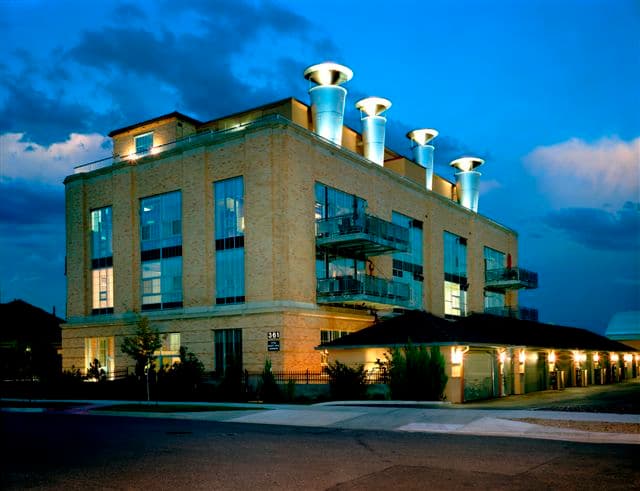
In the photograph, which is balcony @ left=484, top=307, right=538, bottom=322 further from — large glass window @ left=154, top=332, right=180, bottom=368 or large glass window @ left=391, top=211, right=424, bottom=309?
large glass window @ left=154, top=332, right=180, bottom=368

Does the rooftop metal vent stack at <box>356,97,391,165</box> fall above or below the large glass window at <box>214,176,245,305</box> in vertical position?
above

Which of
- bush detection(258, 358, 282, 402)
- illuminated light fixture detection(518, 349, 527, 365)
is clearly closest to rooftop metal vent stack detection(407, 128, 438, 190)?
illuminated light fixture detection(518, 349, 527, 365)

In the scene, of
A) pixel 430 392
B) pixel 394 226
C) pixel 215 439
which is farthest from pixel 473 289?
pixel 215 439

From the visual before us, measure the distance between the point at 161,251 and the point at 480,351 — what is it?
18.4 m

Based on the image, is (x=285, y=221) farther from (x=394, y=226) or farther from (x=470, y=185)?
(x=470, y=185)

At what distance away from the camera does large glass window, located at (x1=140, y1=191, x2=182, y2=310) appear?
37156mm

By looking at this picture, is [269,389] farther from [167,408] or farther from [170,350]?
[170,350]

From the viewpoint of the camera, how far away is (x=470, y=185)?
56.7 m

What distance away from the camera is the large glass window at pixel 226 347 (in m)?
33.7

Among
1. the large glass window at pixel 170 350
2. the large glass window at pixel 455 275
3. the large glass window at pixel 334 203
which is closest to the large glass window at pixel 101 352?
the large glass window at pixel 170 350

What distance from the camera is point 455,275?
50469 mm

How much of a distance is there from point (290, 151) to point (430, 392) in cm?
1390

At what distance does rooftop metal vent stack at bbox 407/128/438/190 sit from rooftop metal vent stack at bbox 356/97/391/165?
355 inches

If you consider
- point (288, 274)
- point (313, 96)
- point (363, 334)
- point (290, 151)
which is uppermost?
point (313, 96)
